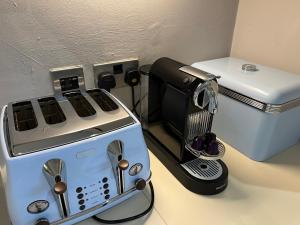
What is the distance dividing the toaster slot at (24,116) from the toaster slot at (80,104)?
86 millimetres

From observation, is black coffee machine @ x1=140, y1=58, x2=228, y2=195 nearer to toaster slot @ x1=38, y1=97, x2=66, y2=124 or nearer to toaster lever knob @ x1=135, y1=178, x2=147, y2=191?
toaster lever knob @ x1=135, y1=178, x2=147, y2=191

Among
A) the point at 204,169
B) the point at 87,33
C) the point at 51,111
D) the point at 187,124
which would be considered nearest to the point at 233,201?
the point at 204,169

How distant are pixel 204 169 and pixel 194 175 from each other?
0.03m

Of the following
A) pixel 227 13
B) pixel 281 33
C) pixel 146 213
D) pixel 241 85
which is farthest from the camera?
pixel 227 13

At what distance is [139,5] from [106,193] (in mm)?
527

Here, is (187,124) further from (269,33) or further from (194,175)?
(269,33)

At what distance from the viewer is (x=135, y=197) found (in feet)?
1.82

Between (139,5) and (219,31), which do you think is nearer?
(139,5)

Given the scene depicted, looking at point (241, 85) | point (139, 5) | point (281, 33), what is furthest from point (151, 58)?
point (281, 33)

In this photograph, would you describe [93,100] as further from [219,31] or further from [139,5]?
[219,31]

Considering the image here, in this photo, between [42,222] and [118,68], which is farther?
[118,68]

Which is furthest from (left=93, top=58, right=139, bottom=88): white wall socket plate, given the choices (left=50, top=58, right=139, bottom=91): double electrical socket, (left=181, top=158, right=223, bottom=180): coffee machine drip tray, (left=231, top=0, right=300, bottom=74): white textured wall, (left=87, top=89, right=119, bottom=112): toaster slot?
(left=231, top=0, right=300, bottom=74): white textured wall

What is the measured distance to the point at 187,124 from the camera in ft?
1.83

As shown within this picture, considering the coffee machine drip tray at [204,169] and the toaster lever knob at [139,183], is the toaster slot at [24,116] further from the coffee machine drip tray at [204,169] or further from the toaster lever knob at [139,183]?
the coffee machine drip tray at [204,169]
